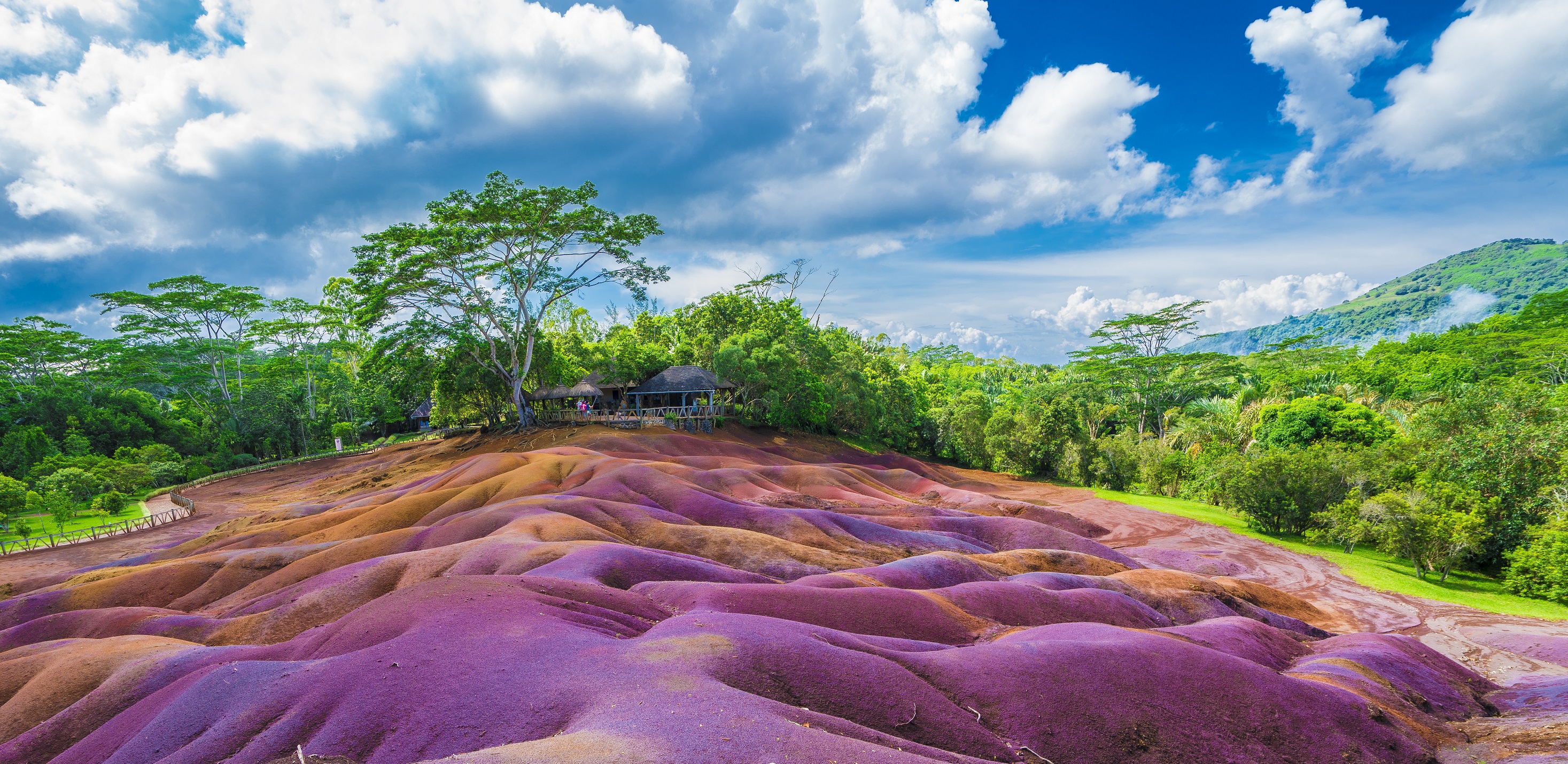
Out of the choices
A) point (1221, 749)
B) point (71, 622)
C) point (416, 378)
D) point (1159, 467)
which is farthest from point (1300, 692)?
point (416, 378)

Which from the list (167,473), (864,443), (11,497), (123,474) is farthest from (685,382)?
(11,497)

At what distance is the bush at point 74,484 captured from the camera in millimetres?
33531

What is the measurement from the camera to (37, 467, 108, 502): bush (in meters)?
33.5

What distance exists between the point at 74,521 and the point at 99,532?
19.3 ft

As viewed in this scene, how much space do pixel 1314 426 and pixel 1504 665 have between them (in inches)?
833

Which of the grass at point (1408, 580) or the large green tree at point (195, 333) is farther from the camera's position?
the large green tree at point (195, 333)

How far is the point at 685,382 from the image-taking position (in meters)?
53.2

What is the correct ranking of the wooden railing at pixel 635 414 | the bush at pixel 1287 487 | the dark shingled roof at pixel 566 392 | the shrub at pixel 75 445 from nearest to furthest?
the bush at pixel 1287 487
the shrub at pixel 75 445
the wooden railing at pixel 635 414
the dark shingled roof at pixel 566 392

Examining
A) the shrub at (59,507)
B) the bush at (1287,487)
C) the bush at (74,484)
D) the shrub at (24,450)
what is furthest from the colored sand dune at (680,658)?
the shrub at (24,450)

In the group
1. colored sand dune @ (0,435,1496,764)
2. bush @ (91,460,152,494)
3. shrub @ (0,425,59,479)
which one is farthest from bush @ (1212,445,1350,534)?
shrub @ (0,425,59,479)

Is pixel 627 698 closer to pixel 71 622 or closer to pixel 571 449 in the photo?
pixel 71 622

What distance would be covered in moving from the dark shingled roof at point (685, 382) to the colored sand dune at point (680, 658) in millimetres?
29373

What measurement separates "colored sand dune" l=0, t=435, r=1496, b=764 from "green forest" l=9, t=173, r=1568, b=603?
1158 cm

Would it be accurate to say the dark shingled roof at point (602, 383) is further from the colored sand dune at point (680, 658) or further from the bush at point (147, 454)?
the bush at point (147, 454)
